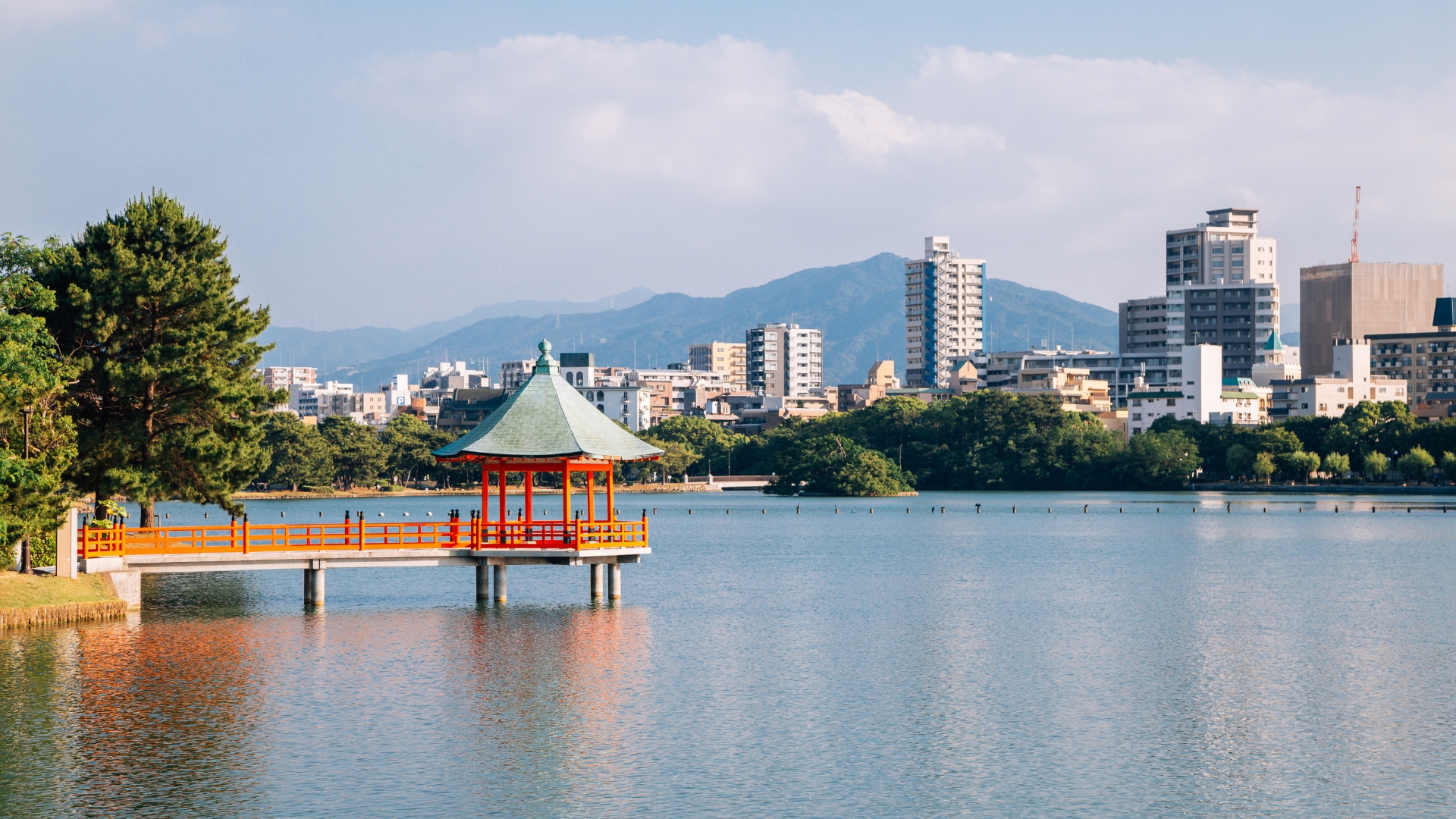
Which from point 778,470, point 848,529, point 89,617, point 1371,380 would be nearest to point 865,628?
point 89,617

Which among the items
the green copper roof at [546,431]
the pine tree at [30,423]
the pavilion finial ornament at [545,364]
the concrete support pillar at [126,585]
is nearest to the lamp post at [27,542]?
the pine tree at [30,423]

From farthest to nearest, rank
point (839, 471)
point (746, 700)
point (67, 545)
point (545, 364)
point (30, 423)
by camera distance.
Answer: point (839, 471)
point (545, 364)
point (67, 545)
point (30, 423)
point (746, 700)

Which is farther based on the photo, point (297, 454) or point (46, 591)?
point (297, 454)

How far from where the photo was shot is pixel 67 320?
4662 centimetres

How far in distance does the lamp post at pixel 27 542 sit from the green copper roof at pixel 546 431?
37.0 ft

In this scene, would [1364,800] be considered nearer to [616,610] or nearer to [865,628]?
[865,628]

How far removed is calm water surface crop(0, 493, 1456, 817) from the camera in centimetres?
2398

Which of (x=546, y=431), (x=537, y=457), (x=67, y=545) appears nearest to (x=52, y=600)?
(x=67, y=545)

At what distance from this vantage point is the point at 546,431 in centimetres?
4634

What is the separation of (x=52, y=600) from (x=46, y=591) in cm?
34

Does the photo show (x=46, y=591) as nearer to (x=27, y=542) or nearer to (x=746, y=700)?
(x=27, y=542)

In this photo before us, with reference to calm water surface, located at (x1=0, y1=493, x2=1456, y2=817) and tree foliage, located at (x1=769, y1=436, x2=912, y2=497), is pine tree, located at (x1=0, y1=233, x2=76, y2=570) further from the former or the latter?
tree foliage, located at (x1=769, y1=436, x2=912, y2=497)

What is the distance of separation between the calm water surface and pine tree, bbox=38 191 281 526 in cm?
449

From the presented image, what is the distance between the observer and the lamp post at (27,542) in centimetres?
3841
